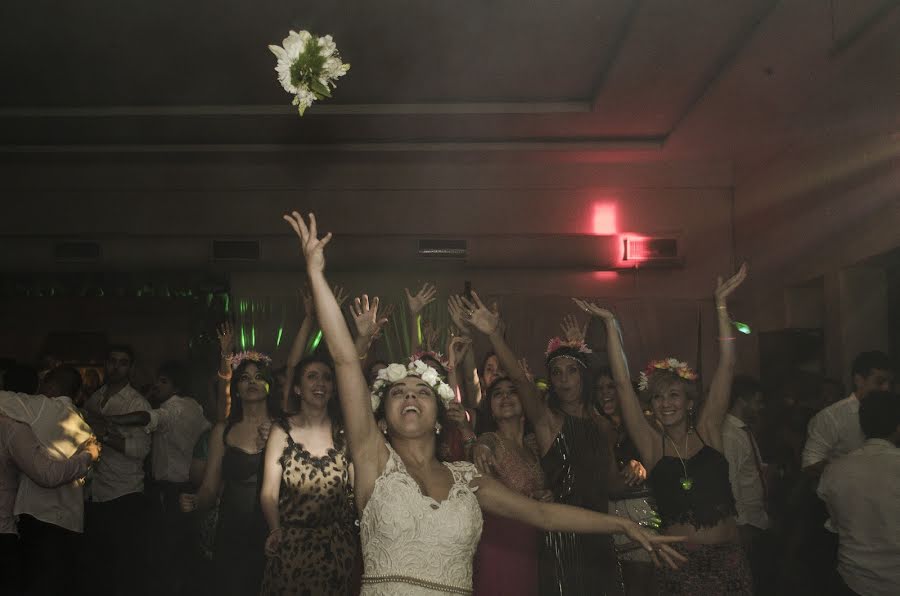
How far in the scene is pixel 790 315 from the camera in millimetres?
7184

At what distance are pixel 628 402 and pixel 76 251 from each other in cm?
552

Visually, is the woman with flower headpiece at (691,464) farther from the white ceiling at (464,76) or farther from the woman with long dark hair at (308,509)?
the white ceiling at (464,76)

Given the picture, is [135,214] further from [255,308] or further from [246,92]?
[246,92]

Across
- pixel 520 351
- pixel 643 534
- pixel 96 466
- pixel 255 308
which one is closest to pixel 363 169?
pixel 255 308

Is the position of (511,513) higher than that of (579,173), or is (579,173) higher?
A: (579,173)

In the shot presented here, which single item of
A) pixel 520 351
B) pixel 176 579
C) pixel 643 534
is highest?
pixel 520 351

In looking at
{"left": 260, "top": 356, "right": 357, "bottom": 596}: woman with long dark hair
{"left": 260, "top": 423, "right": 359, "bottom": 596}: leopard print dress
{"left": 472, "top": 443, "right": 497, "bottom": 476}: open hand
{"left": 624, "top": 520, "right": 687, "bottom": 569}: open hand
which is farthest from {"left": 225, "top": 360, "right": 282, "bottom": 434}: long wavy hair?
{"left": 624, "top": 520, "right": 687, "bottom": 569}: open hand

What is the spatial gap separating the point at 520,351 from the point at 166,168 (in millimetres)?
3319

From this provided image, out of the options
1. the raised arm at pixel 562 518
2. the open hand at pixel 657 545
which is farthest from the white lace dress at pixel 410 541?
the open hand at pixel 657 545

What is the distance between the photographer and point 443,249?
26.1ft

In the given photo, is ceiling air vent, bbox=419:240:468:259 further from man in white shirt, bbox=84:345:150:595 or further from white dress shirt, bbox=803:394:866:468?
white dress shirt, bbox=803:394:866:468

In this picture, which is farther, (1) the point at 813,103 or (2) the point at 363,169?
(2) the point at 363,169

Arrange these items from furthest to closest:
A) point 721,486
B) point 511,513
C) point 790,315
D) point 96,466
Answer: point 790,315
point 96,466
point 721,486
point 511,513

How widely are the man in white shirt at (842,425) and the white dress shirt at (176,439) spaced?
369 cm
